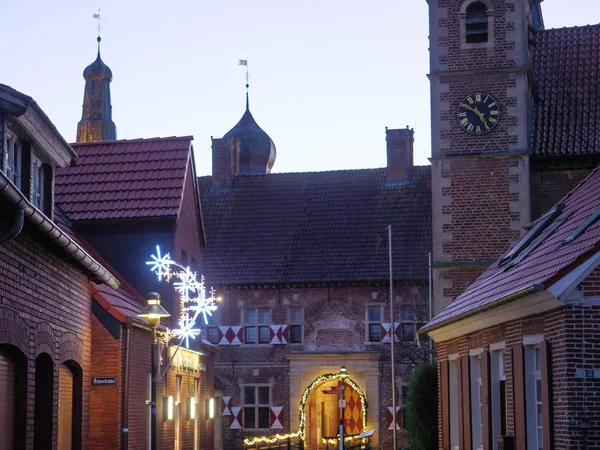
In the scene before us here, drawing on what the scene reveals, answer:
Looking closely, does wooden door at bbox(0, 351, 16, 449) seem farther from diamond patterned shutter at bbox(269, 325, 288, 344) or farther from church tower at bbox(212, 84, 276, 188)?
church tower at bbox(212, 84, 276, 188)

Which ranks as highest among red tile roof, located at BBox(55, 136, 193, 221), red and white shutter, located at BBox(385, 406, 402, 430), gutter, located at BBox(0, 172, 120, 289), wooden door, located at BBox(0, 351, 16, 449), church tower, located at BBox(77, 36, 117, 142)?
church tower, located at BBox(77, 36, 117, 142)

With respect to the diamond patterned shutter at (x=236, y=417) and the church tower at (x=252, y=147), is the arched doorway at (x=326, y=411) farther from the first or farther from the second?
the church tower at (x=252, y=147)

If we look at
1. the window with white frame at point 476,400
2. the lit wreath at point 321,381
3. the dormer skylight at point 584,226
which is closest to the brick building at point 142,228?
the window with white frame at point 476,400

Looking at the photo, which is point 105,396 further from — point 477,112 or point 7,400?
point 477,112

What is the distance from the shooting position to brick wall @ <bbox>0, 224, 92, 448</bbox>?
1411cm

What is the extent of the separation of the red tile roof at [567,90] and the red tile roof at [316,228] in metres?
11.0

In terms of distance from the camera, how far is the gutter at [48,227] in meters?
11.6

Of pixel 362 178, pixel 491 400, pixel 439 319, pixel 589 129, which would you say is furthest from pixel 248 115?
pixel 491 400

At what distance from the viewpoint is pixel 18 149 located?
57.6 ft

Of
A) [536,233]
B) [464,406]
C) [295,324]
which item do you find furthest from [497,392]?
[295,324]

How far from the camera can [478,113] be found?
30.7 m

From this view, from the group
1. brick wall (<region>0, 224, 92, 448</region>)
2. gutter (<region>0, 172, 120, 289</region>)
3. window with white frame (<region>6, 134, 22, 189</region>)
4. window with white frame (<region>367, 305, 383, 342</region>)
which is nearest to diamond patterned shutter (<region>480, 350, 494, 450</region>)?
gutter (<region>0, 172, 120, 289</region>)

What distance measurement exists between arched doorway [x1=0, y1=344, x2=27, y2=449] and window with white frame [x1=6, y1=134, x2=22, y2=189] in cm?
283

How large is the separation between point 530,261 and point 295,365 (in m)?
26.7
